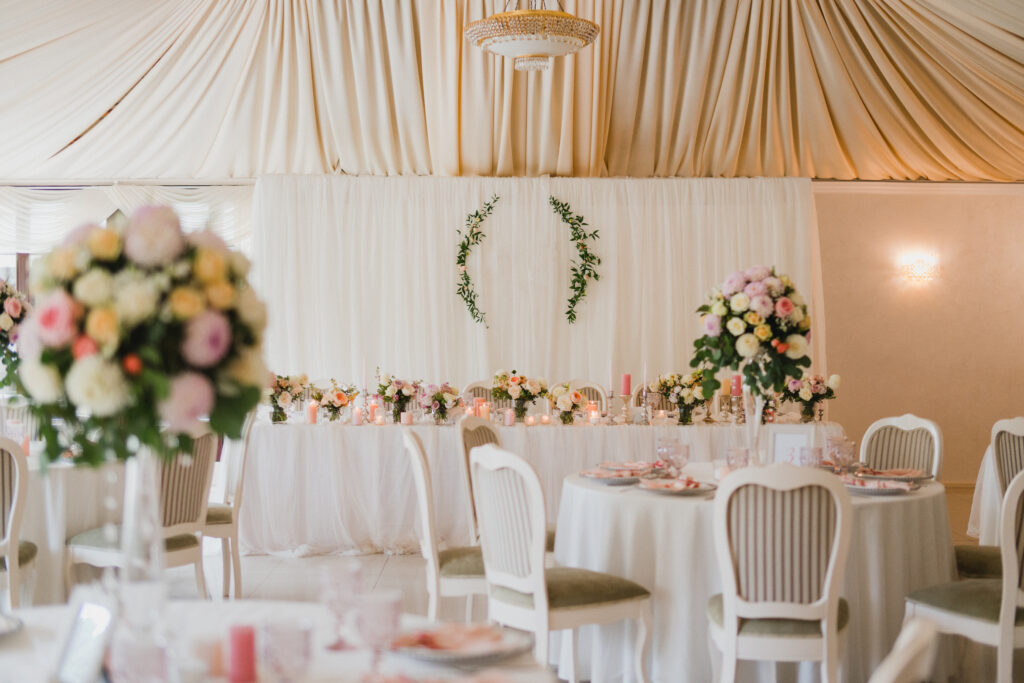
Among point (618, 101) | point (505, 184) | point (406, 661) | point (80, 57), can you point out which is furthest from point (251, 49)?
point (406, 661)

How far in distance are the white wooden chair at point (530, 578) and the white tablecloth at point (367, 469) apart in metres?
2.90

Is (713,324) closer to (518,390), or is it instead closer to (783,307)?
(783,307)

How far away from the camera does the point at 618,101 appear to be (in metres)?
9.06

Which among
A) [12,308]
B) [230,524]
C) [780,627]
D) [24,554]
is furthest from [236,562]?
[780,627]

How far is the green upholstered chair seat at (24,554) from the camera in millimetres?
4289

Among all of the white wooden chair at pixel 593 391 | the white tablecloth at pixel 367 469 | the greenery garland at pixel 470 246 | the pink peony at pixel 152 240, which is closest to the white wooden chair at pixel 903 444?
the white tablecloth at pixel 367 469

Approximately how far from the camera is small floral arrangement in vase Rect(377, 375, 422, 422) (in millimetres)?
7043

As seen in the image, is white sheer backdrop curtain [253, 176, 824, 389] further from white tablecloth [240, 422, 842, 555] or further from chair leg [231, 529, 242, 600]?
chair leg [231, 529, 242, 600]

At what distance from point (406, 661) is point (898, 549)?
8.59 feet

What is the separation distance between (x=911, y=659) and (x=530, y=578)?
2300mm

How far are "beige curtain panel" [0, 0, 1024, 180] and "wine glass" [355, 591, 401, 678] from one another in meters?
7.35

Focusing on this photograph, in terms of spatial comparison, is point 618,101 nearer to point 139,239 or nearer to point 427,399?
point 427,399

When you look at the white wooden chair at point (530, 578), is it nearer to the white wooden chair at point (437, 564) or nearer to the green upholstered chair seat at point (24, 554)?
the white wooden chair at point (437, 564)

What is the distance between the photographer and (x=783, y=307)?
412 centimetres
